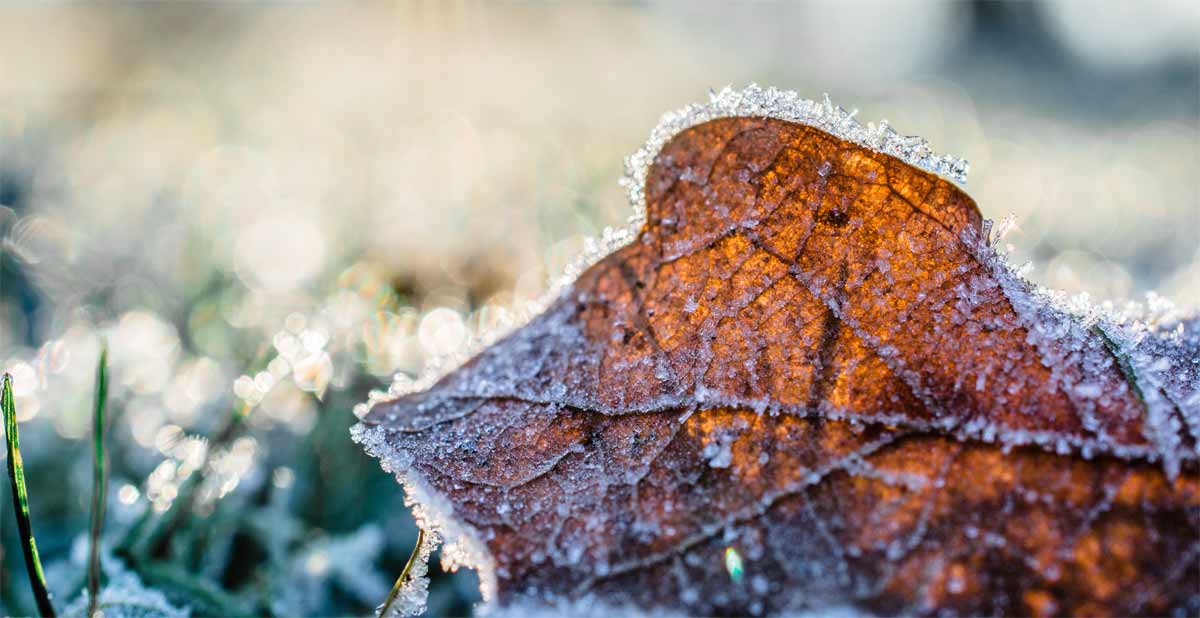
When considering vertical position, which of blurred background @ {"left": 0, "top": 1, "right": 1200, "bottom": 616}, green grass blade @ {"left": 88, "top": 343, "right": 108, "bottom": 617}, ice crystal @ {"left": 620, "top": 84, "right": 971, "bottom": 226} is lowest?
green grass blade @ {"left": 88, "top": 343, "right": 108, "bottom": 617}

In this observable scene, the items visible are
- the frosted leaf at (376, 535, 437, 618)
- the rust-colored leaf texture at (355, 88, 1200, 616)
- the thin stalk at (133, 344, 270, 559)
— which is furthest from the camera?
the thin stalk at (133, 344, 270, 559)

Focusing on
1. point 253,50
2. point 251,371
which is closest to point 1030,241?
point 251,371

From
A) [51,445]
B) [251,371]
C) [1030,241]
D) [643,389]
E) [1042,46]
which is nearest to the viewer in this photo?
[643,389]

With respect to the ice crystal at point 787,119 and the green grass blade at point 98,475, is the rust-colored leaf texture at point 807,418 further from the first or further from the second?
the green grass blade at point 98,475

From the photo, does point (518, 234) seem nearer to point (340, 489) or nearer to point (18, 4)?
point (340, 489)

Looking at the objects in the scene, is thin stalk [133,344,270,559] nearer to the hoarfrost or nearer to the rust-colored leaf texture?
the hoarfrost

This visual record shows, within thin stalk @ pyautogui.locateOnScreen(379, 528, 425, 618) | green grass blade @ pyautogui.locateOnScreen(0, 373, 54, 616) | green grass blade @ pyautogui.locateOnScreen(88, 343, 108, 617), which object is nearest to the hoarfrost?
green grass blade @ pyautogui.locateOnScreen(88, 343, 108, 617)

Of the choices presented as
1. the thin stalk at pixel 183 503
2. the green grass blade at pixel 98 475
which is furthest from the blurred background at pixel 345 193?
the green grass blade at pixel 98 475
